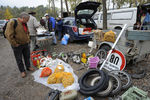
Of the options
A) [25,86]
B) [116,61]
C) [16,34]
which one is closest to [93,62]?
[116,61]

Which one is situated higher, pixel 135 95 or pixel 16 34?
pixel 16 34

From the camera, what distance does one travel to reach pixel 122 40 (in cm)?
302

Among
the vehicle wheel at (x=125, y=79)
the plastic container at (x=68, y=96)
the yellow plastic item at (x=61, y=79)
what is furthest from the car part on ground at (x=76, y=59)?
the plastic container at (x=68, y=96)

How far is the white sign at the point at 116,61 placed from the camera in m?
2.86

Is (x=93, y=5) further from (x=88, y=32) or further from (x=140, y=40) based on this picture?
(x=140, y=40)

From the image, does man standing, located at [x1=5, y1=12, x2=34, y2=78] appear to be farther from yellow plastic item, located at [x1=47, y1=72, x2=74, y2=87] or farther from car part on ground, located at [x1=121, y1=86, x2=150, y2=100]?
car part on ground, located at [x1=121, y1=86, x2=150, y2=100]

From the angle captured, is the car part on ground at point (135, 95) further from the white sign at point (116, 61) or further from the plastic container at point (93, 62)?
the plastic container at point (93, 62)

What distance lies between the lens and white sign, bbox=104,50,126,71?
9.38 ft

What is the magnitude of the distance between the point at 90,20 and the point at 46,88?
5.22 meters

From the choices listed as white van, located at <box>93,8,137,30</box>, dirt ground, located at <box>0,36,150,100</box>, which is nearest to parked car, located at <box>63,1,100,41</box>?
white van, located at <box>93,8,137,30</box>

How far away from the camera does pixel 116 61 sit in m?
3.03

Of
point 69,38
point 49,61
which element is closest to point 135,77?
point 49,61

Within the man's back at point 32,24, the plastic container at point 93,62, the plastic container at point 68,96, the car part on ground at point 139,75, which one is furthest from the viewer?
the man's back at point 32,24

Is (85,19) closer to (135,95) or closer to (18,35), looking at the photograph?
(18,35)
